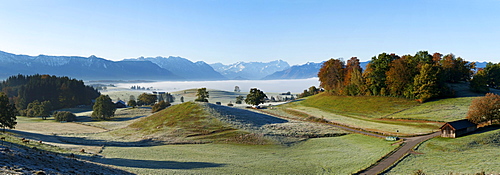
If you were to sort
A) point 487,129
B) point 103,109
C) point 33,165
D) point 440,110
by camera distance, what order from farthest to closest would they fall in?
1. point 103,109
2. point 440,110
3. point 487,129
4. point 33,165

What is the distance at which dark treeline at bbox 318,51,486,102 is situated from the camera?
295ft

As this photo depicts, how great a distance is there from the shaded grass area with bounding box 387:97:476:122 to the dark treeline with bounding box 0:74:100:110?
505 ft

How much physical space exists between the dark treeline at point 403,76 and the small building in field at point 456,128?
135 ft

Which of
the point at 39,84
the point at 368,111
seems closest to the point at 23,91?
the point at 39,84

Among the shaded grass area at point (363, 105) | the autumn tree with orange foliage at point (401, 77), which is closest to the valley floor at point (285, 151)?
the shaded grass area at point (363, 105)

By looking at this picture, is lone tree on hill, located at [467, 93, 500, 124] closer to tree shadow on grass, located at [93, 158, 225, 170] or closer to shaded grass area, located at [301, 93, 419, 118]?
shaded grass area, located at [301, 93, 419, 118]

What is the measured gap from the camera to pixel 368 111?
91000 mm

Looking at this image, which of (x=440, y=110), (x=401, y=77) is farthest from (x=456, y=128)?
(x=401, y=77)

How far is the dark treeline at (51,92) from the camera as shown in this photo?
146125mm

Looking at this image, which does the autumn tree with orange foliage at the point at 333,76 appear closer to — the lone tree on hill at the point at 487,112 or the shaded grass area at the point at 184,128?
the lone tree on hill at the point at 487,112

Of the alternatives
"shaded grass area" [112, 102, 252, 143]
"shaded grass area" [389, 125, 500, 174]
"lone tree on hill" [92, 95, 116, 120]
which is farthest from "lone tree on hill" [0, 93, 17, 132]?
"shaded grass area" [389, 125, 500, 174]

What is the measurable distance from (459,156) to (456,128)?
1285 cm

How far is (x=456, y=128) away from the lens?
155 ft

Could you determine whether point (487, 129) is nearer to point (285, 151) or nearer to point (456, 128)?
point (456, 128)
